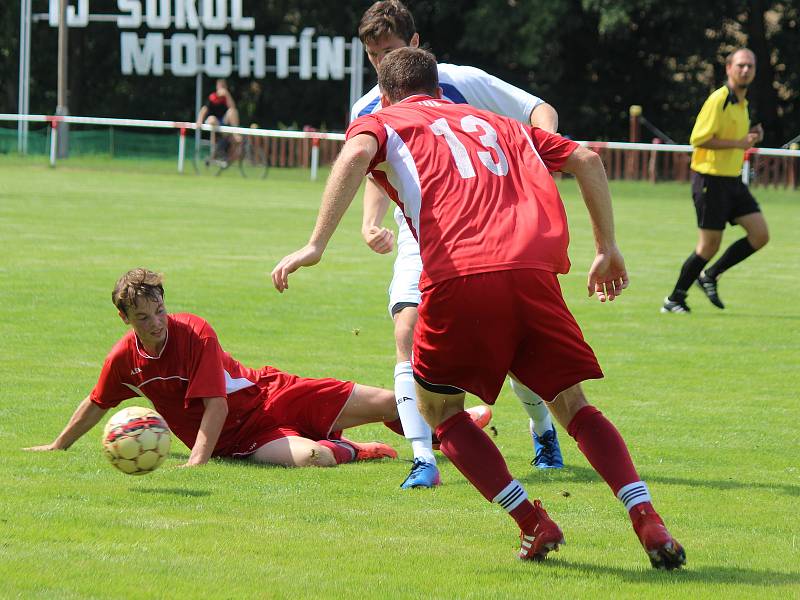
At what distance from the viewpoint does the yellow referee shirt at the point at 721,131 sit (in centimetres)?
1304

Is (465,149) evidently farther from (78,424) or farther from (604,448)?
(78,424)

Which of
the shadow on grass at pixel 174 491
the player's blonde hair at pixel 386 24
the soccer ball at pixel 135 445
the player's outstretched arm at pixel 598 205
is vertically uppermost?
the player's blonde hair at pixel 386 24

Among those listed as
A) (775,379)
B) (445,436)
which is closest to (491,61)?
(775,379)

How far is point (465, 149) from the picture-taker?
5051 mm

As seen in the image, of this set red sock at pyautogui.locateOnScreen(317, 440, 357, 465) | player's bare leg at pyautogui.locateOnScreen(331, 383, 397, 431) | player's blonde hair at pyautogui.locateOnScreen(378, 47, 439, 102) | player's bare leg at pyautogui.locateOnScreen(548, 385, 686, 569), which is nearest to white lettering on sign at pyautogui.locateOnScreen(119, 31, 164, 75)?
player's bare leg at pyautogui.locateOnScreen(331, 383, 397, 431)

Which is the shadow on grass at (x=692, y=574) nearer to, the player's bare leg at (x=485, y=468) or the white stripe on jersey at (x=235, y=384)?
the player's bare leg at (x=485, y=468)

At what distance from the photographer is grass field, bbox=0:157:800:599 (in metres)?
4.80

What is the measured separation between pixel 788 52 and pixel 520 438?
126ft

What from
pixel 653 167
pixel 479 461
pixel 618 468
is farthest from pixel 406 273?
pixel 653 167

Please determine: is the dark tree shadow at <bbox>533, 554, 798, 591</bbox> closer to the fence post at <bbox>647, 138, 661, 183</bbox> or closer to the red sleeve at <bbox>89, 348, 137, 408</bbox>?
the red sleeve at <bbox>89, 348, 137, 408</bbox>

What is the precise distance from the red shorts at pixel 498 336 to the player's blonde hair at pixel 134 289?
1.91m

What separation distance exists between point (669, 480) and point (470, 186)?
7.53 ft

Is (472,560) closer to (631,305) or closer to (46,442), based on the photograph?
(46,442)

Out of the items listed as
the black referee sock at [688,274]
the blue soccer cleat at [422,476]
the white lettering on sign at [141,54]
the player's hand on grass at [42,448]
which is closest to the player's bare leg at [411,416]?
the blue soccer cleat at [422,476]
